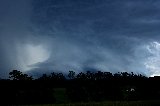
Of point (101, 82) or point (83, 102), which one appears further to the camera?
point (83, 102)

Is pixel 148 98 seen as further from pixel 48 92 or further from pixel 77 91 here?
pixel 48 92

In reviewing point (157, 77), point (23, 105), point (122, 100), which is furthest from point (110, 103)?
point (23, 105)

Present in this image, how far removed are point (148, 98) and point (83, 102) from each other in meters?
1.72

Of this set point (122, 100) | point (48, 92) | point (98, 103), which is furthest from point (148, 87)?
point (48, 92)

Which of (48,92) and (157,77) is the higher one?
(157,77)

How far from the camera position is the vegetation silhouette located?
6.52 m

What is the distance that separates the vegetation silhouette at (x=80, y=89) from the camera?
6523 mm

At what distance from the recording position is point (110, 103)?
6.94 m

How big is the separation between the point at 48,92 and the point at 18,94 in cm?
74

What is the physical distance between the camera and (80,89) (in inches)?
258

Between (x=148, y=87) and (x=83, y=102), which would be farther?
(x=83, y=102)

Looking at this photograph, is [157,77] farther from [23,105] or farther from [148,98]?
[23,105]

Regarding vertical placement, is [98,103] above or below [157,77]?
below

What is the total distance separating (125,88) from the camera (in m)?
6.75
